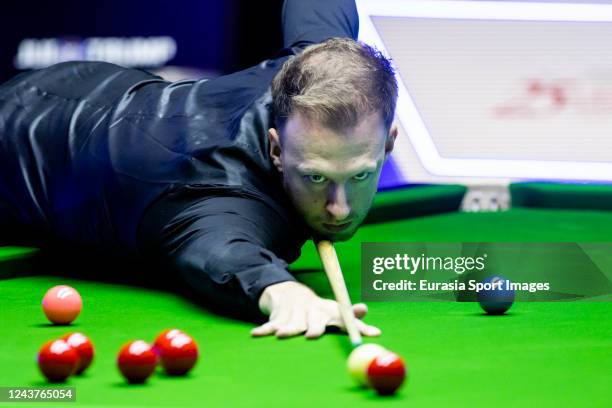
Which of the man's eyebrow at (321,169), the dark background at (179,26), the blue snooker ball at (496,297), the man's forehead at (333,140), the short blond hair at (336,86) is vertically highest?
the short blond hair at (336,86)

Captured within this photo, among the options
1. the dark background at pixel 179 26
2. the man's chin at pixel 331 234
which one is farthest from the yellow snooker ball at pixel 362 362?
the dark background at pixel 179 26

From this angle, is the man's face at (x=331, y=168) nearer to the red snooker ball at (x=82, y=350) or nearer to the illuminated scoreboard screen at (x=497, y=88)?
the red snooker ball at (x=82, y=350)

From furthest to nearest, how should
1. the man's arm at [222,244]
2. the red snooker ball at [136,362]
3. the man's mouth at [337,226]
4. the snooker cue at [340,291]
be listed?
1. the man's mouth at [337,226]
2. the man's arm at [222,244]
3. the snooker cue at [340,291]
4. the red snooker ball at [136,362]

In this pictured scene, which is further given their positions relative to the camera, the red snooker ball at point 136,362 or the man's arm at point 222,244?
the man's arm at point 222,244

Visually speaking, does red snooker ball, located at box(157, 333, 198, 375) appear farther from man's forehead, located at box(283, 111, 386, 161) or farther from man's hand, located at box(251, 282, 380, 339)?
man's forehead, located at box(283, 111, 386, 161)

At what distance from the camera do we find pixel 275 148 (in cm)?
383

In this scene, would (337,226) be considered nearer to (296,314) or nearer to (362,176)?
(362,176)

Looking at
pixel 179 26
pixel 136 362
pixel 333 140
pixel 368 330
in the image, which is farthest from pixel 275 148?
pixel 179 26

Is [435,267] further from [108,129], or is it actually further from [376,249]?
[108,129]

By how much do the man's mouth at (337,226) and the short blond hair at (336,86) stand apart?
12.9 inches

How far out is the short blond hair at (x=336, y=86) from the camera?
3.55 metres

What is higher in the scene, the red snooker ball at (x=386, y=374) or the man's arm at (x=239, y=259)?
the red snooker ball at (x=386, y=374)

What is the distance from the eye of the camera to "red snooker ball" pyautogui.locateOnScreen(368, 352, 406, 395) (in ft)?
8.13

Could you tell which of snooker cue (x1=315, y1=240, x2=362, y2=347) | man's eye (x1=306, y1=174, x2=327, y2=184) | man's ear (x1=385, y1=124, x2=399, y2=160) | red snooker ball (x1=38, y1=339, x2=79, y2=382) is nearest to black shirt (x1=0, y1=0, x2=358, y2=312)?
snooker cue (x1=315, y1=240, x2=362, y2=347)
